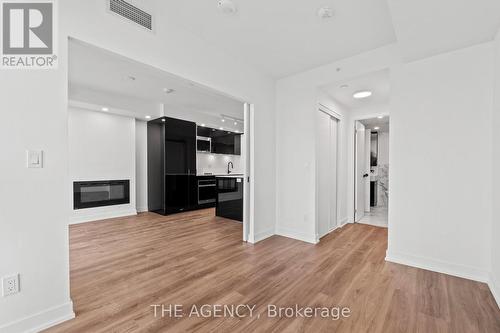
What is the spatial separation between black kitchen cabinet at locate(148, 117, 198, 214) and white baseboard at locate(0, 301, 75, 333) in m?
3.65

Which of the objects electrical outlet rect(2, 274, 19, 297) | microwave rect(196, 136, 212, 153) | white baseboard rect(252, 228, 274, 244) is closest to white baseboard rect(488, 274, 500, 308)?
white baseboard rect(252, 228, 274, 244)

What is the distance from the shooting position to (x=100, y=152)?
500cm

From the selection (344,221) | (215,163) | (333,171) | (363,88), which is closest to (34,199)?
(333,171)

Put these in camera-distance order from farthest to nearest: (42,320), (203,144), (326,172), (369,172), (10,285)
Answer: (203,144) → (369,172) → (326,172) → (42,320) → (10,285)

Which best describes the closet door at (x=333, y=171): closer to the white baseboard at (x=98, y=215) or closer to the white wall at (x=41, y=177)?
the white wall at (x=41, y=177)

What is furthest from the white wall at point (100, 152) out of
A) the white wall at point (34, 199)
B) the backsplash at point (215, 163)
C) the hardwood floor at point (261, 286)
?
the white wall at point (34, 199)

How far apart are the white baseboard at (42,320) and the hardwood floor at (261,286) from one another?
0.06 metres

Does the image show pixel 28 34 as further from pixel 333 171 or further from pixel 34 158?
pixel 333 171

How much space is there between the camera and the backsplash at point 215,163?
6.79 m

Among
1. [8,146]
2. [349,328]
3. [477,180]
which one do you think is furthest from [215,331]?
[477,180]

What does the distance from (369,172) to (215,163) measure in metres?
4.45

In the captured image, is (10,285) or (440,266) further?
(440,266)

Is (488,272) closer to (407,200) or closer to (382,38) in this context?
(407,200)

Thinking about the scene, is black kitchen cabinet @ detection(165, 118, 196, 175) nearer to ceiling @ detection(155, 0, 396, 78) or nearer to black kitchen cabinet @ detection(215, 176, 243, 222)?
black kitchen cabinet @ detection(215, 176, 243, 222)
